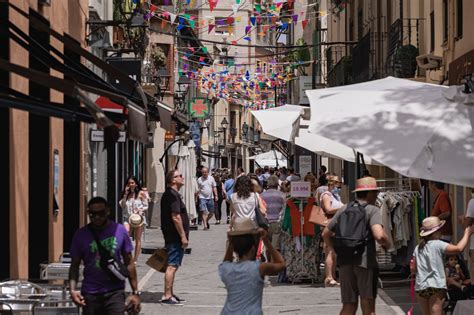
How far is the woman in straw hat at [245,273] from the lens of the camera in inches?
368

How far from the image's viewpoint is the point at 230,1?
325ft

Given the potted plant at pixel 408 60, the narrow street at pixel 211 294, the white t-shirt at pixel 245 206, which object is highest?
the potted plant at pixel 408 60

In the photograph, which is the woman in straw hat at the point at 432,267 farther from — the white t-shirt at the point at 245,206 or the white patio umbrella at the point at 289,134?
the white patio umbrella at the point at 289,134

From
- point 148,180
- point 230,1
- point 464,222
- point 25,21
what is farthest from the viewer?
point 230,1

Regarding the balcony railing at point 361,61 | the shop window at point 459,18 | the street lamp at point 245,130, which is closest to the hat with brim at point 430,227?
the shop window at point 459,18

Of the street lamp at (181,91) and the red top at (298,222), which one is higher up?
the street lamp at (181,91)

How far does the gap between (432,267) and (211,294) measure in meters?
6.77

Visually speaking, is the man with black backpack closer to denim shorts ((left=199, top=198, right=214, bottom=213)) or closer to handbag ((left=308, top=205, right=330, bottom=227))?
handbag ((left=308, top=205, right=330, bottom=227))

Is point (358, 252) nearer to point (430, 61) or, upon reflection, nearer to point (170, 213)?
point (170, 213)

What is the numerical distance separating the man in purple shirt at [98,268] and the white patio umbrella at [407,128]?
2164 mm

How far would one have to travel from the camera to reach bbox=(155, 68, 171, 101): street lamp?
3939cm

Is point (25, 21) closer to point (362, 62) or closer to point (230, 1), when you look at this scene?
point (362, 62)

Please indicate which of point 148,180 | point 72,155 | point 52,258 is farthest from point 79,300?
point 148,180

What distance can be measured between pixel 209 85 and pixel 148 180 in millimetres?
21955
